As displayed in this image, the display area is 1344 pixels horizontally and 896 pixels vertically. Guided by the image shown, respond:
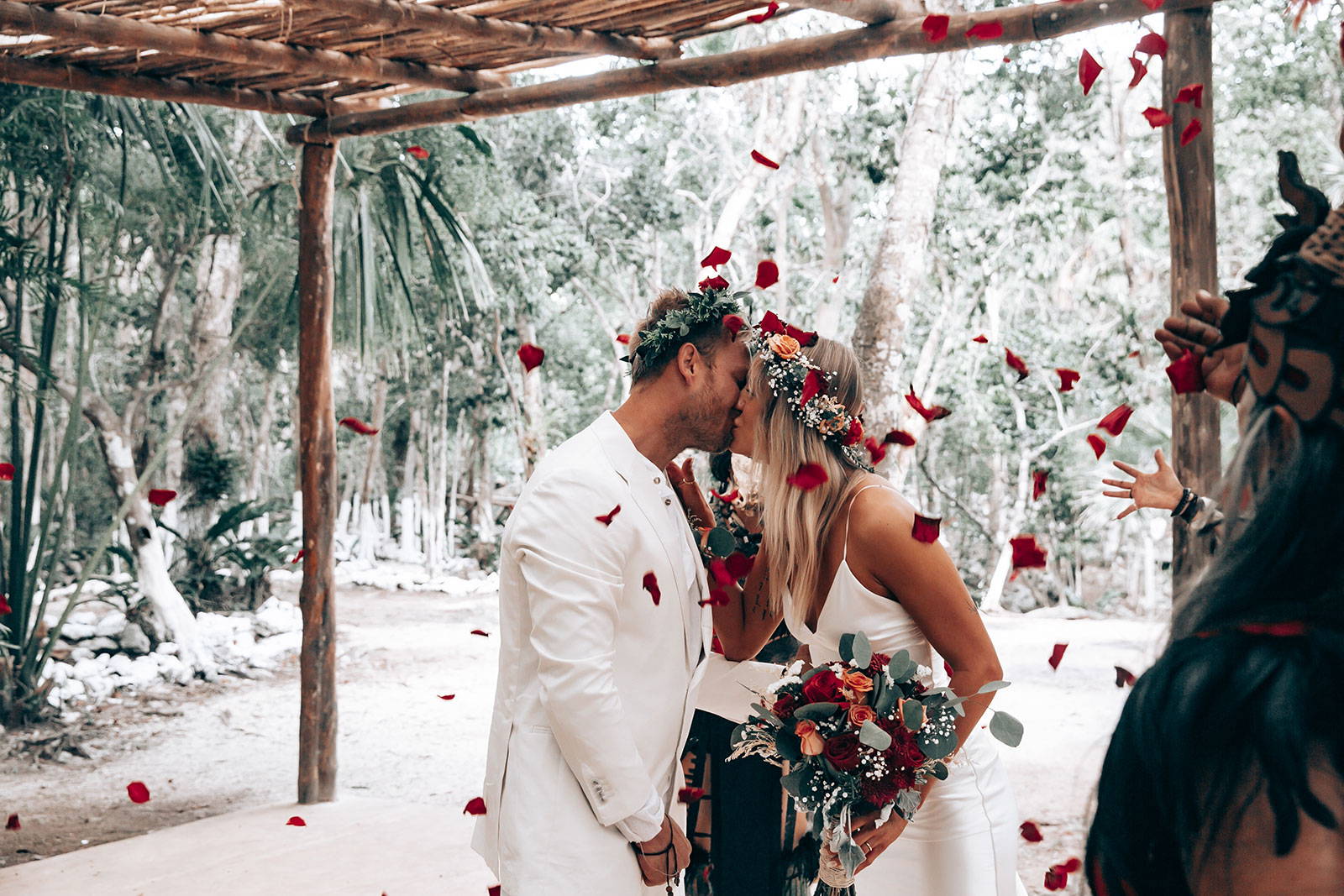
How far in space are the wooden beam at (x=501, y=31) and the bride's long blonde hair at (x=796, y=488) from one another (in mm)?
1811

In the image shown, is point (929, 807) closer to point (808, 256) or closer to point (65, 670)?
point (65, 670)

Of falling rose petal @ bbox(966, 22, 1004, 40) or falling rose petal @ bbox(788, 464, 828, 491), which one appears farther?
falling rose petal @ bbox(966, 22, 1004, 40)

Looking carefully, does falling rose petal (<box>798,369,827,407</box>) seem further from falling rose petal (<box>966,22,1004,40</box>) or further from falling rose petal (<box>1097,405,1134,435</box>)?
falling rose petal (<box>966,22,1004,40</box>)

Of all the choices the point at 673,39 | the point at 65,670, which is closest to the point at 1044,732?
the point at 673,39

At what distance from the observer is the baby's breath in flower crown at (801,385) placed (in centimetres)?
251

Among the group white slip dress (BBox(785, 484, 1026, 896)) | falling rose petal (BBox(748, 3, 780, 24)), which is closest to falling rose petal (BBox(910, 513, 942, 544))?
white slip dress (BBox(785, 484, 1026, 896))

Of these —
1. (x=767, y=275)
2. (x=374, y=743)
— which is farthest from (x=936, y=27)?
(x=374, y=743)

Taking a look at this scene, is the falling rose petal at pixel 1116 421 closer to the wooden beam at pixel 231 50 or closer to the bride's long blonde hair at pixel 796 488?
the bride's long blonde hair at pixel 796 488

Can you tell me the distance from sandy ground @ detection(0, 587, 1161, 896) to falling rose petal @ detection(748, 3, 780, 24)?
3116 mm

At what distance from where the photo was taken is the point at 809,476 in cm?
249

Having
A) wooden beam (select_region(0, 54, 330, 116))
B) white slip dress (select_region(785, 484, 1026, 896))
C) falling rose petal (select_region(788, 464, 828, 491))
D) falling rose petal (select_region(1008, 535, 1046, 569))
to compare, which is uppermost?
wooden beam (select_region(0, 54, 330, 116))

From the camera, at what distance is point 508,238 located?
14.3 meters

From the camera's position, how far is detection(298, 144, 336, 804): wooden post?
5.32m

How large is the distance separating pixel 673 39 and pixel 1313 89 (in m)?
10.9
